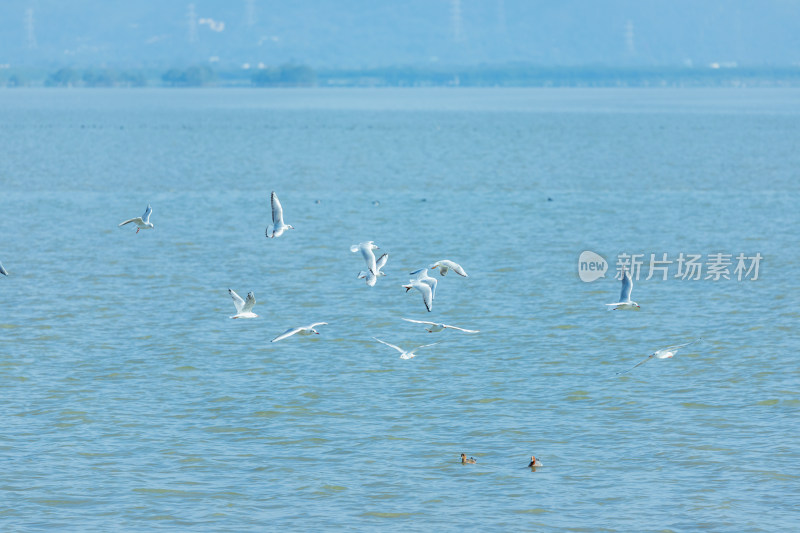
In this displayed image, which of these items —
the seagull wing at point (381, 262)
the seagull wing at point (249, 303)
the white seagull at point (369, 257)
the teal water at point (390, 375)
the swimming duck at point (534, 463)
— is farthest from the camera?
the white seagull at point (369, 257)

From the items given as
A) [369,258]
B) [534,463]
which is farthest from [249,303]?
[534,463]

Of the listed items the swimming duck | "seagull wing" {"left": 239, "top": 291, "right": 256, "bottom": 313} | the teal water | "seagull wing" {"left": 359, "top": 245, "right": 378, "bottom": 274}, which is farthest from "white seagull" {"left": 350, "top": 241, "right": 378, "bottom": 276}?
the swimming duck

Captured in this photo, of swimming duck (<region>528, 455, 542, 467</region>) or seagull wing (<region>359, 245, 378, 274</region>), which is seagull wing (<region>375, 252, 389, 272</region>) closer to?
seagull wing (<region>359, 245, 378, 274</region>)

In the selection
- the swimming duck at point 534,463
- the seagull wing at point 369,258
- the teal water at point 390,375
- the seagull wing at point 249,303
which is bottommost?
the teal water at point 390,375

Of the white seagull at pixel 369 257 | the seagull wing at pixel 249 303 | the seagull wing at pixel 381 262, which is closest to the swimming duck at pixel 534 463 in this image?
the seagull wing at pixel 381 262

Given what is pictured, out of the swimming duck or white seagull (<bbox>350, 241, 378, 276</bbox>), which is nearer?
the swimming duck

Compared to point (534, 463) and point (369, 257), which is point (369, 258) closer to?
point (369, 257)

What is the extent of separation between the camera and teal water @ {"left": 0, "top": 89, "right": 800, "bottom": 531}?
2169 cm

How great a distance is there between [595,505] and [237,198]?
55.1 metres

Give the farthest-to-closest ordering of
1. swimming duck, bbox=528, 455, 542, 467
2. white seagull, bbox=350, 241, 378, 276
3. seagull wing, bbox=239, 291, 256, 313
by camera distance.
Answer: white seagull, bbox=350, 241, 378, 276
seagull wing, bbox=239, 291, 256, 313
swimming duck, bbox=528, 455, 542, 467

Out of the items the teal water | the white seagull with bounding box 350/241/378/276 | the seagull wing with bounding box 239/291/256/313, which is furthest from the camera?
the white seagull with bounding box 350/241/378/276

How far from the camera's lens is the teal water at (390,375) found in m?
21.7

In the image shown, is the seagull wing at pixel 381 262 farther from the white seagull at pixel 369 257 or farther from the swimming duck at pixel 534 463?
the swimming duck at pixel 534 463

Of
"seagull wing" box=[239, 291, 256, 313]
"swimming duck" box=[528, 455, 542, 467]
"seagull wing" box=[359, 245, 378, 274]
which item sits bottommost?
"swimming duck" box=[528, 455, 542, 467]
